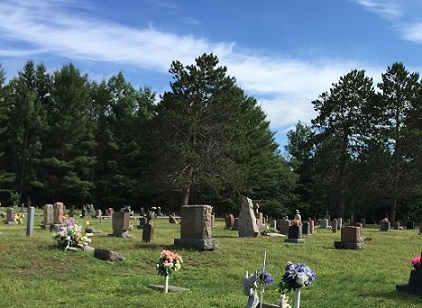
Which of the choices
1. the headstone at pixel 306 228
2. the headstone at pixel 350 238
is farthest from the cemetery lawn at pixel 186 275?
the headstone at pixel 306 228

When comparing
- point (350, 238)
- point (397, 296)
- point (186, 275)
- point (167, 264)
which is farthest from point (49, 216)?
point (397, 296)

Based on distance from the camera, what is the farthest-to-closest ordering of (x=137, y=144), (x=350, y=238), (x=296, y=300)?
(x=137, y=144)
(x=350, y=238)
(x=296, y=300)

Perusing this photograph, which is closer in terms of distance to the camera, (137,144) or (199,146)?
(199,146)

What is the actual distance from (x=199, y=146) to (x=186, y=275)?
35446 mm

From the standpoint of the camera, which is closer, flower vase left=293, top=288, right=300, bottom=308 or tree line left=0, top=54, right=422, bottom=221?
flower vase left=293, top=288, right=300, bottom=308

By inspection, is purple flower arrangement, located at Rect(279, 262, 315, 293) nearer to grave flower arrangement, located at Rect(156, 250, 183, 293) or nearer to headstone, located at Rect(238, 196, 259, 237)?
grave flower arrangement, located at Rect(156, 250, 183, 293)

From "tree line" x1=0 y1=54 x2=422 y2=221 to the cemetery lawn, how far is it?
96.6 ft

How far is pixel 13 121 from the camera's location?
5822 cm

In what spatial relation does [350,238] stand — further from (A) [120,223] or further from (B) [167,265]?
(B) [167,265]

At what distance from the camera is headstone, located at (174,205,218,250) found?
1652 cm

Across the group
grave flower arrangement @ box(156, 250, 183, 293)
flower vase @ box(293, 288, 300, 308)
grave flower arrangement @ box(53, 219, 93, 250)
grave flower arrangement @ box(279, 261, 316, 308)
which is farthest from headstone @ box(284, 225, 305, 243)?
flower vase @ box(293, 288, 300, 308)

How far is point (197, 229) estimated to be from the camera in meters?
16.7

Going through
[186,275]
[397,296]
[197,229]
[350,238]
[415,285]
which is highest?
[197,229]

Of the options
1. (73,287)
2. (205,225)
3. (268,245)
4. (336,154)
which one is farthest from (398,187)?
(73,287)
